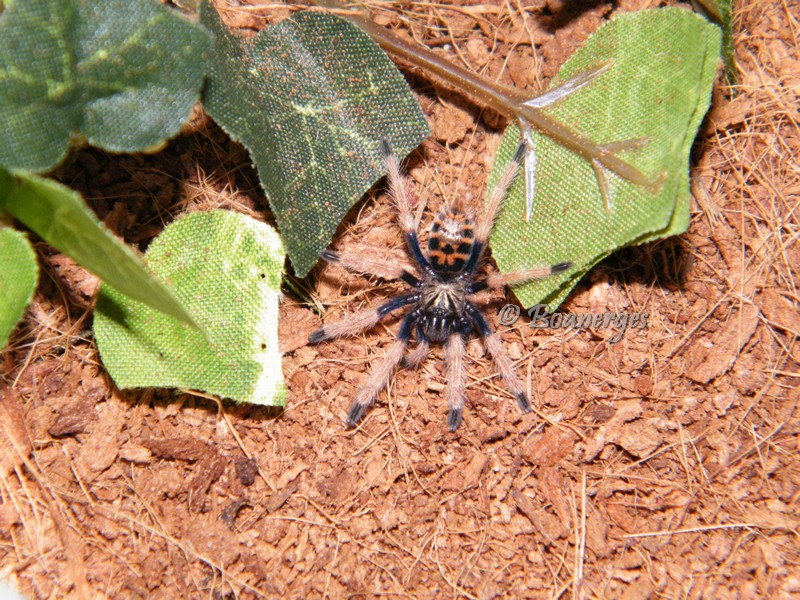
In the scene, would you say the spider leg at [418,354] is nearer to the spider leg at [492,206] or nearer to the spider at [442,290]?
the spider at [442,290]

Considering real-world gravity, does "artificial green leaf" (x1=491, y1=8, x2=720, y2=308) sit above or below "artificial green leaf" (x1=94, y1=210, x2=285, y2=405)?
above

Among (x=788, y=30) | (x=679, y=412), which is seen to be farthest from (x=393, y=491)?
(x=788, y=30)

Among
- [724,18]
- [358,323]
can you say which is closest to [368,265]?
[358,323]

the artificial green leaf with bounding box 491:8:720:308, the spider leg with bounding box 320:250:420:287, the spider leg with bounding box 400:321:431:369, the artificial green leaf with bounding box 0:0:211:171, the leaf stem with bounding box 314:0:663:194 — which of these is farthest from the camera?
the spider leg with bounding box 400:321:431:369

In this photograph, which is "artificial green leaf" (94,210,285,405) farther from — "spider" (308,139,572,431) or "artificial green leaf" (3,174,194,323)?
"artificial green leaf" (3,174,194,323)

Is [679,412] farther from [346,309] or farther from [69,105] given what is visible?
[69,105]

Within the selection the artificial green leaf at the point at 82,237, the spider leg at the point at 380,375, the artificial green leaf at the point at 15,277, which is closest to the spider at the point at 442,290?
the spider leg at the point at 380,375

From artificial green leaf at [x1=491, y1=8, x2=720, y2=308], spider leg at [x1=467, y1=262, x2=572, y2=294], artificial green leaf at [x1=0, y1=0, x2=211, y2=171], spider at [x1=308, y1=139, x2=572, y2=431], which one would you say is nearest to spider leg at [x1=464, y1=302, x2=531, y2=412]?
spider at [x1=308, y1=139, x2=572, y2=431]
